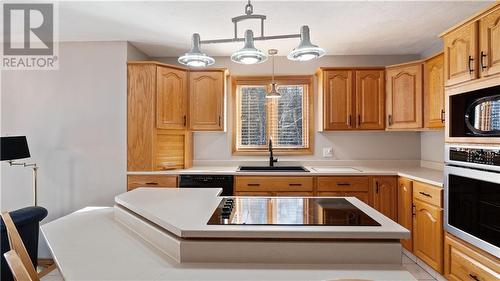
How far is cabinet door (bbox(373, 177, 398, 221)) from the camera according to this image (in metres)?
3.18

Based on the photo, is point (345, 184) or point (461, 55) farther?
point (345, 184)

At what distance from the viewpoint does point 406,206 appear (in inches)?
118

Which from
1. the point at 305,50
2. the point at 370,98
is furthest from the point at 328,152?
the point at 305,50

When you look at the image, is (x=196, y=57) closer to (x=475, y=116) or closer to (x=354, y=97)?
(x=475, y=116)

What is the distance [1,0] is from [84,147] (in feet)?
5.10

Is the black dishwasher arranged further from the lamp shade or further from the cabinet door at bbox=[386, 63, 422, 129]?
the cabinet door at bbox=[386, 63, 422, 129]

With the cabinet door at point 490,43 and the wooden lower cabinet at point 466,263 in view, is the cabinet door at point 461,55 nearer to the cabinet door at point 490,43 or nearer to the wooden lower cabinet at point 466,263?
the cabinet door at point 490,43

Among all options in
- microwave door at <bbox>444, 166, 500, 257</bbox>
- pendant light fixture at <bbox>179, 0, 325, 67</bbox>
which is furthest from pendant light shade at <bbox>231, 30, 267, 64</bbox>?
microwave door at <bbox>444, 166, 500, 257</bbox>

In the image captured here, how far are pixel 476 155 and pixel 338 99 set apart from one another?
170cm

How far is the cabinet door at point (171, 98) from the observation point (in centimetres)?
327

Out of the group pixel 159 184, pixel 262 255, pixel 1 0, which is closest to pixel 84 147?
pixel 159 184

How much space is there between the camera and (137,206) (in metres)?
1.67

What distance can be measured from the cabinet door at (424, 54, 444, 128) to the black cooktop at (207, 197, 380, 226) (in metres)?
1.71

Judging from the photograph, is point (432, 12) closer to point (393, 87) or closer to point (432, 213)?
point (393, 87)
